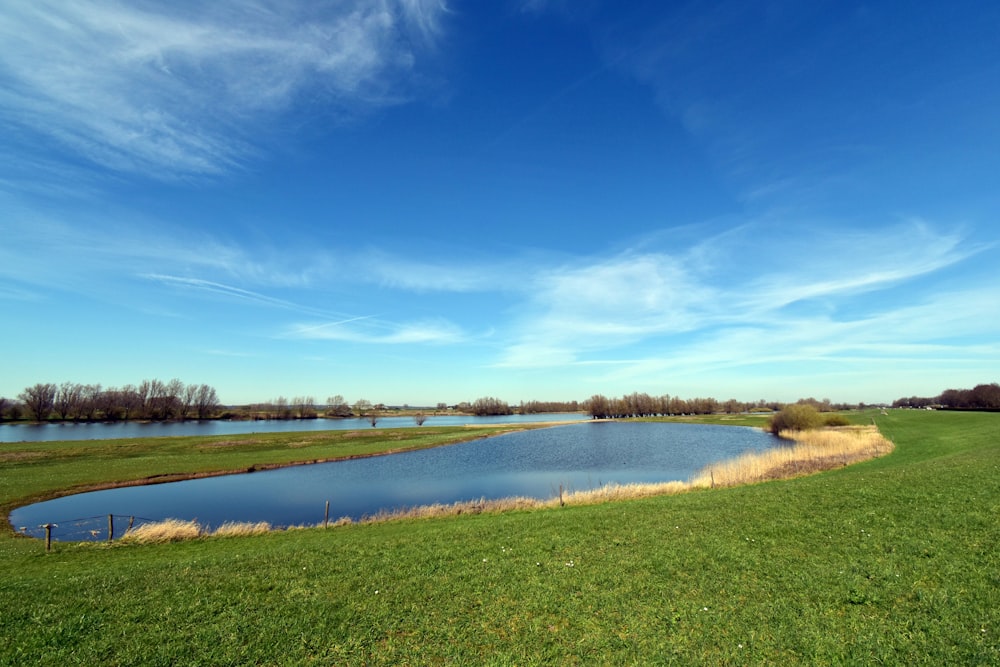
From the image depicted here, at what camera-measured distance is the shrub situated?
7712 cm

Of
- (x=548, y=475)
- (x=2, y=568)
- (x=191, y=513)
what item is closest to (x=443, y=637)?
(x=2, y=568)

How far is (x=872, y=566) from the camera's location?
10.5m

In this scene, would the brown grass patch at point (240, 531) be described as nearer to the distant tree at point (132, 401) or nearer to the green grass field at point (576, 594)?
the green grass field at point (576, 594)

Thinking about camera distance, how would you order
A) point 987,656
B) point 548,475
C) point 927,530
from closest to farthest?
point 987,656 < point 927,530 < point 548,475

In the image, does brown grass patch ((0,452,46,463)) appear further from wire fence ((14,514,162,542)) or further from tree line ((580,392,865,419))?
tree line ((580,392,865,419))

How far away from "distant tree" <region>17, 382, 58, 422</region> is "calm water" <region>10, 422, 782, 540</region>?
135 meters

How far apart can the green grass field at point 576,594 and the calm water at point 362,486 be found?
13.0m

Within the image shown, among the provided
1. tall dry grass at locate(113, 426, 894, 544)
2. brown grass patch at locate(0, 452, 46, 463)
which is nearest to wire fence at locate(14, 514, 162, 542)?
tall dry grass at locate(113, 426, 894, 544)

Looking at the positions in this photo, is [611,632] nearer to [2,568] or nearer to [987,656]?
[987,656]

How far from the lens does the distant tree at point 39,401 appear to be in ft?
418

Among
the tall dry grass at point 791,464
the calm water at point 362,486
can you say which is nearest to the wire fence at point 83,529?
the calm water at point 362,486

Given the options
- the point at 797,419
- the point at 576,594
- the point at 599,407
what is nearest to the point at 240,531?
the point at 576,594

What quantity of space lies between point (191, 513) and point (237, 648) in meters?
27.1

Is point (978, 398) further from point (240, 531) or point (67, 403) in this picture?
point (67, 403)
